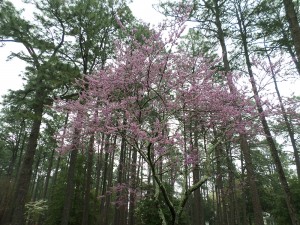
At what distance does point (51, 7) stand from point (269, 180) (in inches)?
941

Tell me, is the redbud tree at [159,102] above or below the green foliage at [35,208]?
above

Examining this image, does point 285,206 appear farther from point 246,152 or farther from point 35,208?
point 35,208

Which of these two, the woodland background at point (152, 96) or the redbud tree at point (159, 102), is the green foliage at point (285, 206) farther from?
the redbud tree at point (159, 102)

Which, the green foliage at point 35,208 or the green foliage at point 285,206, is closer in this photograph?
the green foliage at point 285,206

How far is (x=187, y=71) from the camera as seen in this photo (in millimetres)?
7145

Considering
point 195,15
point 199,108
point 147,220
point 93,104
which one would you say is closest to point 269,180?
point 147,220

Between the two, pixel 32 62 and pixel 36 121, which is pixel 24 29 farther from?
pixel 36 121

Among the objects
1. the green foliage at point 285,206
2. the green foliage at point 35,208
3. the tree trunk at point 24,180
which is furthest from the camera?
the green foliage at point 35,208

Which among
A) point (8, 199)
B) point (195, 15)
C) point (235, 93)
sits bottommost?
point (8, 199)

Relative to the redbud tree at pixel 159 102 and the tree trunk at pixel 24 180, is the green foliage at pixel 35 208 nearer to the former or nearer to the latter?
the tree trunk at pixel 24 180

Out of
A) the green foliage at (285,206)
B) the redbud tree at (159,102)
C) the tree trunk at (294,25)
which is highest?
the tree trunk at (294,25)

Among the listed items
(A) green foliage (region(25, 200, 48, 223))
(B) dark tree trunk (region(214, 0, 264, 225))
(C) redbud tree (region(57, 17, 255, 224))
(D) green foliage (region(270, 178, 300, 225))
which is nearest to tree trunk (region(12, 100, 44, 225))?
(C) redbud tree (region(57, 17, 255, 224))

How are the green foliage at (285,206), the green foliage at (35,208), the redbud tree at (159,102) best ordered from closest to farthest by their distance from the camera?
the redbud tree at (159,102) < the green foliage at (285,206) < the green foliage at (35,208)

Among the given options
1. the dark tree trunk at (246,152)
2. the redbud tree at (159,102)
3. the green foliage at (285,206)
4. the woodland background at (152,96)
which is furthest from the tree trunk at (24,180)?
the green foliage at (285,206)
